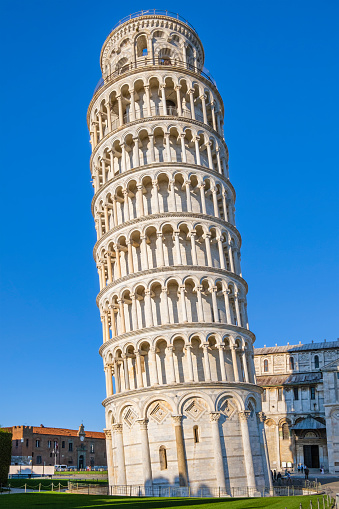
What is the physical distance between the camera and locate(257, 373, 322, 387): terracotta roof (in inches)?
2891

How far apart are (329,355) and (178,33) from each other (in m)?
47.5

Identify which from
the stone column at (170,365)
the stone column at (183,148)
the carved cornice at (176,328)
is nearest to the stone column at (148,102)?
the stone column at (183,148)

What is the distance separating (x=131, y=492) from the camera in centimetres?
3738

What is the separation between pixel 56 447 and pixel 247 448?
5933 cm

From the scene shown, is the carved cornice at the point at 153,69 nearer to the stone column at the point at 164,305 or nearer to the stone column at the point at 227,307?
the stone column at the point at 164,305

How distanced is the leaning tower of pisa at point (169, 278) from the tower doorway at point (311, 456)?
103 ft

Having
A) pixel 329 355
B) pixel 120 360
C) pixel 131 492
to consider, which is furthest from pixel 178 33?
pixel 329 355

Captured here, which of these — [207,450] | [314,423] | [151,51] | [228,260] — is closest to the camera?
[207,450]

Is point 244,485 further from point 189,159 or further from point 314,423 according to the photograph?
point 314,423

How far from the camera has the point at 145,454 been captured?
37312mm

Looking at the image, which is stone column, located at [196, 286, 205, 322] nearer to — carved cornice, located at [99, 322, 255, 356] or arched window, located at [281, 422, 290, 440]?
carved cornice, located at [99, 322, 255, 356]

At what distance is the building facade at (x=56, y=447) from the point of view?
8406 cm

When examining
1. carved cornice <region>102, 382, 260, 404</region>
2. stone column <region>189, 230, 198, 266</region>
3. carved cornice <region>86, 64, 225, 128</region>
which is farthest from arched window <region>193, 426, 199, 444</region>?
carved cornice <region>86, 64, 225, 128</region>

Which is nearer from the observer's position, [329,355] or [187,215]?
[187,215]
